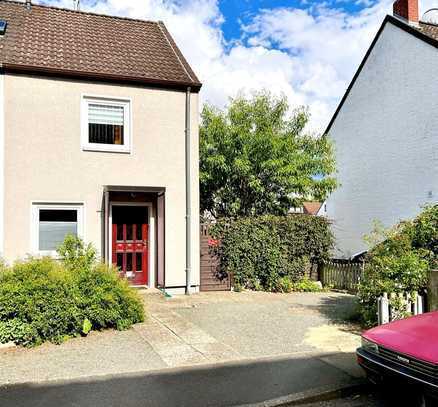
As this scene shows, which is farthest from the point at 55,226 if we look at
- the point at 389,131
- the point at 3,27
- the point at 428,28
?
the point at 428,28

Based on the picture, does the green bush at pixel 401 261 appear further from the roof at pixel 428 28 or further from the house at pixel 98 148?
the roof at pixel 428 28

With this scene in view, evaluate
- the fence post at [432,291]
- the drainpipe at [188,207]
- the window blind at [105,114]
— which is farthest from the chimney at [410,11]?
the fence post at [432,291]

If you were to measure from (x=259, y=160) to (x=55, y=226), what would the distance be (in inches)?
288

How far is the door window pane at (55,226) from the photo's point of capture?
35.8 feet

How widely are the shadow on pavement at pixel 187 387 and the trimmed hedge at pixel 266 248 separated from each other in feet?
22.1

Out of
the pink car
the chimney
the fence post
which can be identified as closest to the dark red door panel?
the fence post

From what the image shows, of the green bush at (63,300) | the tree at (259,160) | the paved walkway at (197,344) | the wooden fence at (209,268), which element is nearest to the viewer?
the paved walkway at (197,344)

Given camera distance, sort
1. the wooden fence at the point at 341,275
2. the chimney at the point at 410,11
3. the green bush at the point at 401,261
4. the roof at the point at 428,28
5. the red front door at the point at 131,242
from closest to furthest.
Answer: the green bush at the point at 401,261 < the red front door at the point at 131,242 < the wooden fence at the point at 341,275 < the roof at the point at 428,28 < the chimney at the point at 410,11

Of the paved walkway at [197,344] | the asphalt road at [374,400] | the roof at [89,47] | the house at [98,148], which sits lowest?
the asphalt road at [374,400]

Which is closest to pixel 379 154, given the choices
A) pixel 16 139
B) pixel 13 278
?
pixel 16 139

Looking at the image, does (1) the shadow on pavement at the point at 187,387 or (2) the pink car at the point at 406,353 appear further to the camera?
(1) the shadow on pavement at the point at 187,387

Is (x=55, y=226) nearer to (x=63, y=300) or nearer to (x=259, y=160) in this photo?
(x=63, y=300)

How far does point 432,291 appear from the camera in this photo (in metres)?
7.12

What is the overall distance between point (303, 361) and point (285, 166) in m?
10.1
